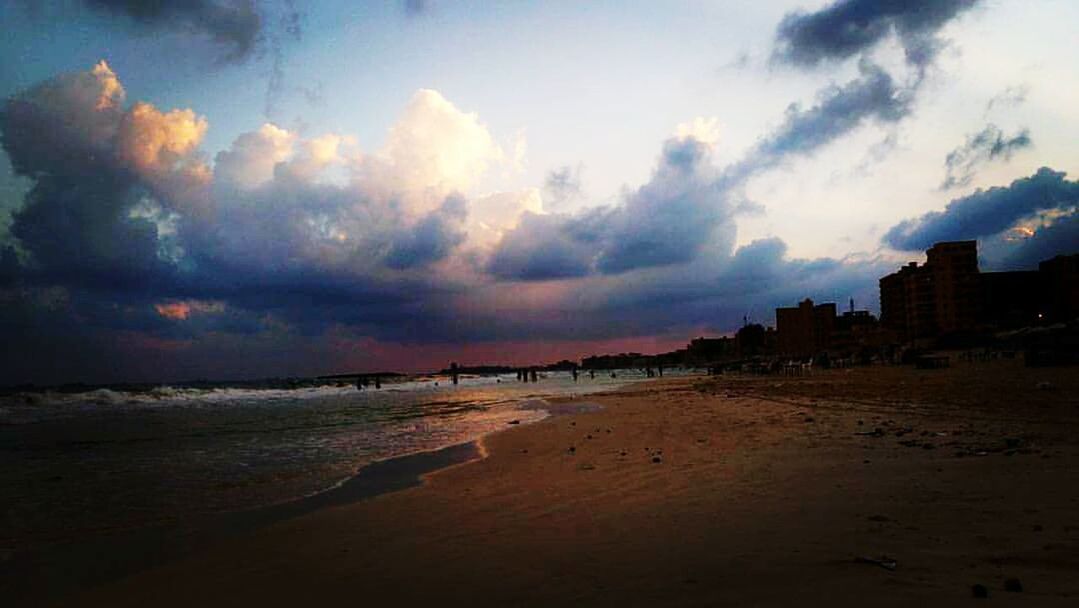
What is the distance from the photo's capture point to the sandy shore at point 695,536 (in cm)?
465

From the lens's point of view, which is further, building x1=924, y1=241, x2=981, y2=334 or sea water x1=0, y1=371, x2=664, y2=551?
building x1=924, y1=241, x2=981, y2=334

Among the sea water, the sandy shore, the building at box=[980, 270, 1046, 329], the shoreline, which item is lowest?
the sea water

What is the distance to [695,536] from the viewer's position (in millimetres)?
6129

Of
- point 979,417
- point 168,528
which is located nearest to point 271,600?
point 168,528

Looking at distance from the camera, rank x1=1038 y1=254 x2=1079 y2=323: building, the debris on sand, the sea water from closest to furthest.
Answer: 1. the debris on sand
2. the sea water
3. x1=1038 y1=254 x2=1079 y2=323: building

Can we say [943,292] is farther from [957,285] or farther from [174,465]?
[174,465]

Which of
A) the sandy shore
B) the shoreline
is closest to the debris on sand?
the sandy shore

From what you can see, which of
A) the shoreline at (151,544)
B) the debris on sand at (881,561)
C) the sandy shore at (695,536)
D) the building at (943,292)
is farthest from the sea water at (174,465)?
the building at (943,292)

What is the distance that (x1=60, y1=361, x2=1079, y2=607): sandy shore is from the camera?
15.3 feet

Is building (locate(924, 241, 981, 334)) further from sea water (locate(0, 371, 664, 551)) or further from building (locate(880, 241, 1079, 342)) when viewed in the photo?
sea water (locate(0, 371, 664, 551))

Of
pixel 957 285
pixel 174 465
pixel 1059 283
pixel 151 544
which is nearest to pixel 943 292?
pixel 957 285

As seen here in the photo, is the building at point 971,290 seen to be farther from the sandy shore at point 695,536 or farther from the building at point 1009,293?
the sandy shore at point 695,536

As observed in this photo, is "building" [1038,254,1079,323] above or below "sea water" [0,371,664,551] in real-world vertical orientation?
above

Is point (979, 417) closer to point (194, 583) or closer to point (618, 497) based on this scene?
point (618, 497)
